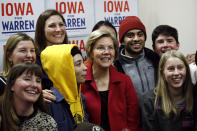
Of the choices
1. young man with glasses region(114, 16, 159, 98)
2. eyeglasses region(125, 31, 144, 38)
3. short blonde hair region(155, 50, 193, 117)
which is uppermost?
eyeglasses region(125, 31, 144, 38)

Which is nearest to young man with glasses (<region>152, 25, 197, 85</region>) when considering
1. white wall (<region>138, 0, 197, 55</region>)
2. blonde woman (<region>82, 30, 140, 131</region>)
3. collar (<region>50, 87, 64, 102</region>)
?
blonde woman (<region>82, 30, 140, 131</region>)

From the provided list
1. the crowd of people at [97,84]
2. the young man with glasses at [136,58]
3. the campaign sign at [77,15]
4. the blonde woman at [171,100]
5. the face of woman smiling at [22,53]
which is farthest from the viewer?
the campaign sign at [77,15]

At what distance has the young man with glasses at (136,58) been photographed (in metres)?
3.16

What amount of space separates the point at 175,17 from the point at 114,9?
4.67 ft

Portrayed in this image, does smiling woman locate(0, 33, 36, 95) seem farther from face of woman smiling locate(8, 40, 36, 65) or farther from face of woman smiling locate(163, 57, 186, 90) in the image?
face of woman smiling locate(163, 57, 186, 90)

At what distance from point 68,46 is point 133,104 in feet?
2.79

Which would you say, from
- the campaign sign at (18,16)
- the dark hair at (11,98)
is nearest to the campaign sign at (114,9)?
the campaign sign at (18,16)

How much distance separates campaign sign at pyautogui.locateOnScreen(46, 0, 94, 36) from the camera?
395 centimetres

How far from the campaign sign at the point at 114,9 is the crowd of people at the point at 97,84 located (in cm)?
92

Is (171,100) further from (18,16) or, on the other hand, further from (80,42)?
(18,16)

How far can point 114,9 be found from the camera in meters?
4.33

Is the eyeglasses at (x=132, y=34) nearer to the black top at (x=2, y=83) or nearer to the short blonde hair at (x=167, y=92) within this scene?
the short blonde hair at (x=167, y=92)

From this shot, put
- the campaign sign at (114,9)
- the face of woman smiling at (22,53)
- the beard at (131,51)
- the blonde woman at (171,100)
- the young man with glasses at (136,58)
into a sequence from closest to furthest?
the face of woman smiling at (22,53), the blonde woman at (171,100), the young man with glasses at (136,58), the beard at (131,51), the campaign sign at (114,9)

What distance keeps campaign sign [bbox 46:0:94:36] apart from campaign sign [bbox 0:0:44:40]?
0.30m
